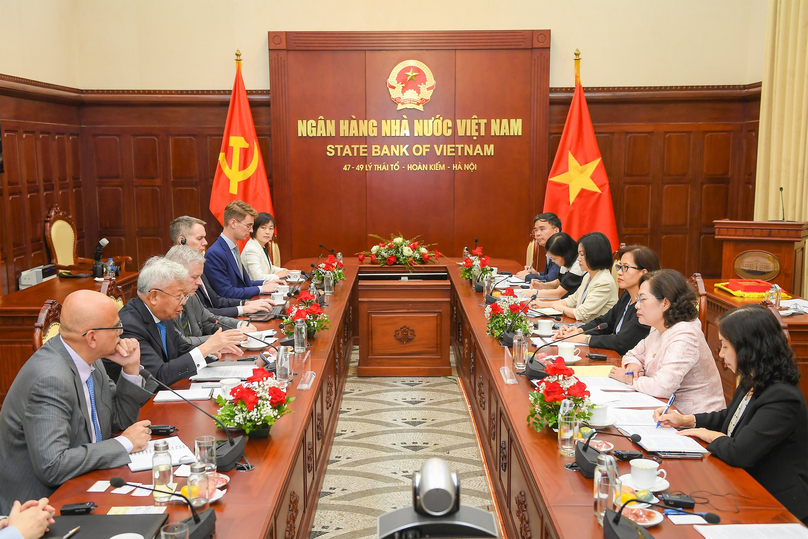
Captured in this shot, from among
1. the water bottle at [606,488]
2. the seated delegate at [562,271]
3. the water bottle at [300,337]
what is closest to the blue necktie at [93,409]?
the water bottle at [300,337]

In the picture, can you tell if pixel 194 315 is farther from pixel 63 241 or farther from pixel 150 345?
pixel 63 241

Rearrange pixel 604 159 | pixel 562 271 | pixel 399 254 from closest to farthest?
pixel 562 271, pixel 399 254, pixel 604 159

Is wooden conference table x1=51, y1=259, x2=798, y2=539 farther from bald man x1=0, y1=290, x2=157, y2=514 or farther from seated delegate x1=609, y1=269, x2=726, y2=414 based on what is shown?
seated delegate x1=609, y1=269, x2=726, y2=414

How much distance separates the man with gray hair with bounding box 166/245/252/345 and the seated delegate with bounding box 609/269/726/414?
207cm

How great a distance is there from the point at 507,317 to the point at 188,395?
1935 mm

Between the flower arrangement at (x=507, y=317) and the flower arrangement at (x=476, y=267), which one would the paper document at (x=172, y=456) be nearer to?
the flower arrangement at (x=507, y=317)

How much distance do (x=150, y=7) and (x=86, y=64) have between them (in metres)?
0.97

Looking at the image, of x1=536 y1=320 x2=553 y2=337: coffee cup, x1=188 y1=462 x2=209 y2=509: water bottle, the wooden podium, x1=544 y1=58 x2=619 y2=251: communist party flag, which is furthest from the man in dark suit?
x1=544 y1=58 x2=619 y2=251: communist party flag

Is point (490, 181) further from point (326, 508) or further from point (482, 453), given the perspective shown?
point (326, 508)

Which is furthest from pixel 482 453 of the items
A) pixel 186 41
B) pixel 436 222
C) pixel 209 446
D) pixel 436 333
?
pixel 186 41

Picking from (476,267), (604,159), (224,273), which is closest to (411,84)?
(604,159)

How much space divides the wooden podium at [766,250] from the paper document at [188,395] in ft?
14.9

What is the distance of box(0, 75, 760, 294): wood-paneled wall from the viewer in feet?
26.7

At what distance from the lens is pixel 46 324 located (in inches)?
134
